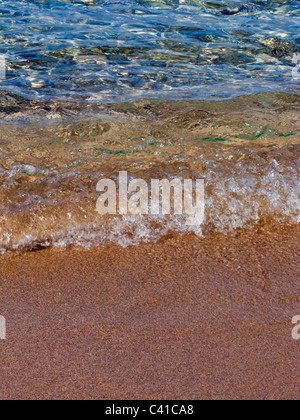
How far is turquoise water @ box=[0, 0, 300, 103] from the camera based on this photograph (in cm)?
400

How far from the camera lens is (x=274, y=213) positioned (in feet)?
8.30

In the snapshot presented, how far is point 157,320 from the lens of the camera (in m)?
1.84
